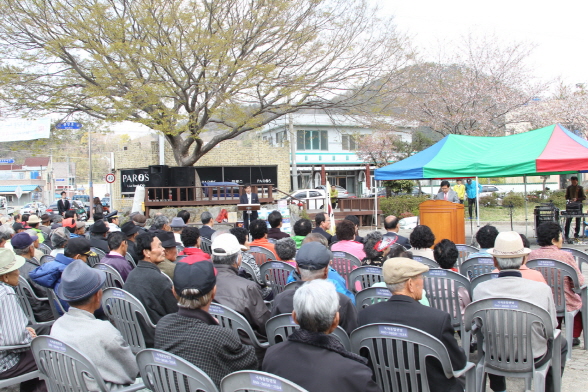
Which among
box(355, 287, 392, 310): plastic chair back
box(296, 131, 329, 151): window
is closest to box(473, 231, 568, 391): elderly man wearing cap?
box(355, 287, 392, 310): plastic chair back

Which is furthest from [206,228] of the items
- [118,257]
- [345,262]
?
[345,262]

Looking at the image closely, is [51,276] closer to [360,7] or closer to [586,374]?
[586,374]

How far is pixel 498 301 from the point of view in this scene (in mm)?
2932

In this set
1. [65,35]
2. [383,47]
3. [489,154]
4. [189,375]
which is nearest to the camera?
[189,375]

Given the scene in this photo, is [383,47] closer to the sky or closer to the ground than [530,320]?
closer to the sky

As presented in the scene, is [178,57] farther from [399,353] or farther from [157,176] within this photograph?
[399,353]

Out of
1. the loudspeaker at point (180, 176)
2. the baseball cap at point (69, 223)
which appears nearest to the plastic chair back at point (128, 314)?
the baseball cap at point (69, 223)

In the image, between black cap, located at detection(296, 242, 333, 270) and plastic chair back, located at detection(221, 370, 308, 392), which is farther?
black cap, located at detection(296, 242, 333, 270)

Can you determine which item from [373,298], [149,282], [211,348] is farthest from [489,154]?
[211,348]

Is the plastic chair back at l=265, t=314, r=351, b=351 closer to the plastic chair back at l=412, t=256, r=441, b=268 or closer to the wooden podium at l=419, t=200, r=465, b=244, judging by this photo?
the plastic chair back at l=412, t=256, r=441, b=268

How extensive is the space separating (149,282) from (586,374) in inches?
145

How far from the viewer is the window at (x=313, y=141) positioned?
1657 inches

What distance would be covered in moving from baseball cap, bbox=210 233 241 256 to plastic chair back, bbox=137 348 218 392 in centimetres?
157

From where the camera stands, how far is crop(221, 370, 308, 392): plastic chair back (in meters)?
1.74
